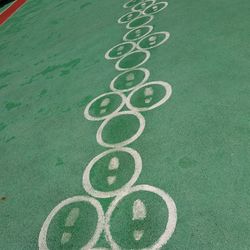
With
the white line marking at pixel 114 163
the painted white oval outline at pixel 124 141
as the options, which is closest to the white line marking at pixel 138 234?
the white line marking at pixel 114 163

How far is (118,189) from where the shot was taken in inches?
99.7

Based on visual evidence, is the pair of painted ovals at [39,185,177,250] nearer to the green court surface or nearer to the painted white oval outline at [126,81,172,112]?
the green court surface

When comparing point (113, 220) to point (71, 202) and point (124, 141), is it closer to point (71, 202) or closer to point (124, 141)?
point (71, 202)

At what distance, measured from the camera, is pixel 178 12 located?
5.15 m

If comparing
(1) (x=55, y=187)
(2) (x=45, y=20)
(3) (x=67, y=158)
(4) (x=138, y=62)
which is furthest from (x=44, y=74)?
(2) (x=45, y=20)

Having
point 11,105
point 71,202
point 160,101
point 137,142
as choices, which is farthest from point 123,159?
point 11,105

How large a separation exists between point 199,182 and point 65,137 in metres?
1.56

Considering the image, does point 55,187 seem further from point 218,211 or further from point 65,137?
point 218,211

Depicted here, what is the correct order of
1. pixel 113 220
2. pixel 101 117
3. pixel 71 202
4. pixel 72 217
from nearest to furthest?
pixel 113 220 → pixel 72 217 → pixel 71 202 → pixel 101 117

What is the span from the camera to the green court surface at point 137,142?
222cm

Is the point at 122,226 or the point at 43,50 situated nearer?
the point at 122,226

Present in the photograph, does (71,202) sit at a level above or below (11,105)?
above

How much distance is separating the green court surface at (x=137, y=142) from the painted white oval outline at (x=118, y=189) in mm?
11

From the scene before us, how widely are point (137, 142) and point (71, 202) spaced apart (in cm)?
79
